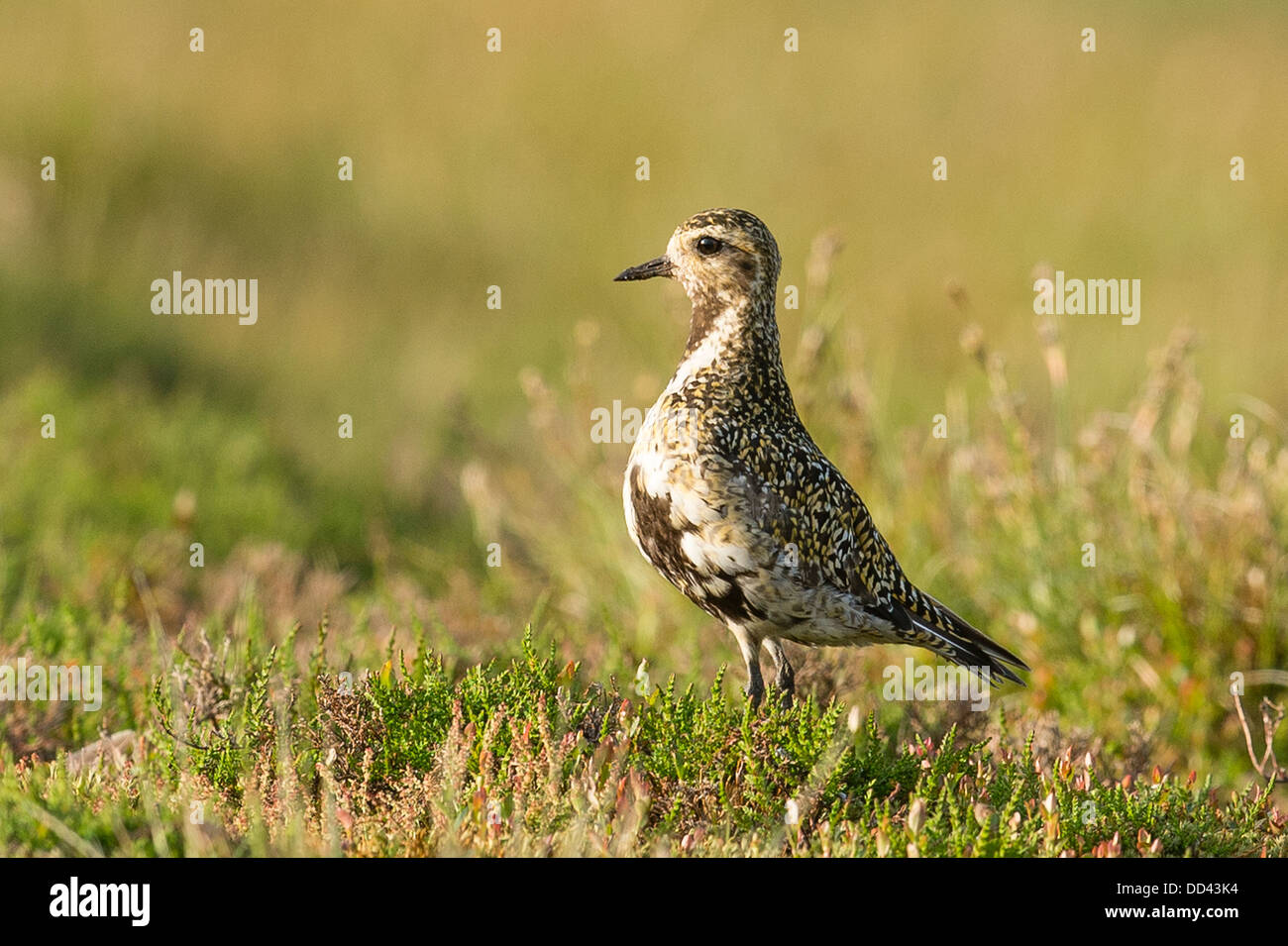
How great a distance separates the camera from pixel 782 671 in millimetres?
5352

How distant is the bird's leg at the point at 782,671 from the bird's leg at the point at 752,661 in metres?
0.18

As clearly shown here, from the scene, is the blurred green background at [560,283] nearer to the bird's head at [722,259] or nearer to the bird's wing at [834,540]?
the bird's wing at [834,540]

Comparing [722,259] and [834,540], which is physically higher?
[722,259]

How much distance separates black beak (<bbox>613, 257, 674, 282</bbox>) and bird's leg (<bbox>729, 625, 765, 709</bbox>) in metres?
1.32

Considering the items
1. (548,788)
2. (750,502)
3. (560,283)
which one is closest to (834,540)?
(750,502)

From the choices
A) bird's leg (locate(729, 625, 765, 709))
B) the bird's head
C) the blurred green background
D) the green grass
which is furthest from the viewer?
the blurred green background

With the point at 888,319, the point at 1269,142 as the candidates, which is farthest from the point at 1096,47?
the point at 888,319

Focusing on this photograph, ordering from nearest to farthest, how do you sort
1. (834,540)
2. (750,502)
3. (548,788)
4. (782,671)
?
(548,788) < (750,502) < (834,540) < (782,671)

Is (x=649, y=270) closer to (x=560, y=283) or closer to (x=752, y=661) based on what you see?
(x=752, y=661)

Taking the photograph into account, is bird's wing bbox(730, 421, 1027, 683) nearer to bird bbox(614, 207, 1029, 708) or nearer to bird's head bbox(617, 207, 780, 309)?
bird bbox(614, 207, 1029, 708)

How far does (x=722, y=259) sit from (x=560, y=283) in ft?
34.6

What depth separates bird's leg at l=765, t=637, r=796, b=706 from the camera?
532 cm

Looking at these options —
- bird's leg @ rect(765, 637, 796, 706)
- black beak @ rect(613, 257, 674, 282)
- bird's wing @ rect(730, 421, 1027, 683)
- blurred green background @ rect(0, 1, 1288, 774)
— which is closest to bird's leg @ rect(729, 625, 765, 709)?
bird's leg @ rect(765, 637, 796, 706)

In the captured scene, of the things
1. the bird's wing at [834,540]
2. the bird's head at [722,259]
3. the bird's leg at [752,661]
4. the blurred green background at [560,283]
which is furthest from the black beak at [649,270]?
the blurred green background at [560,283]
